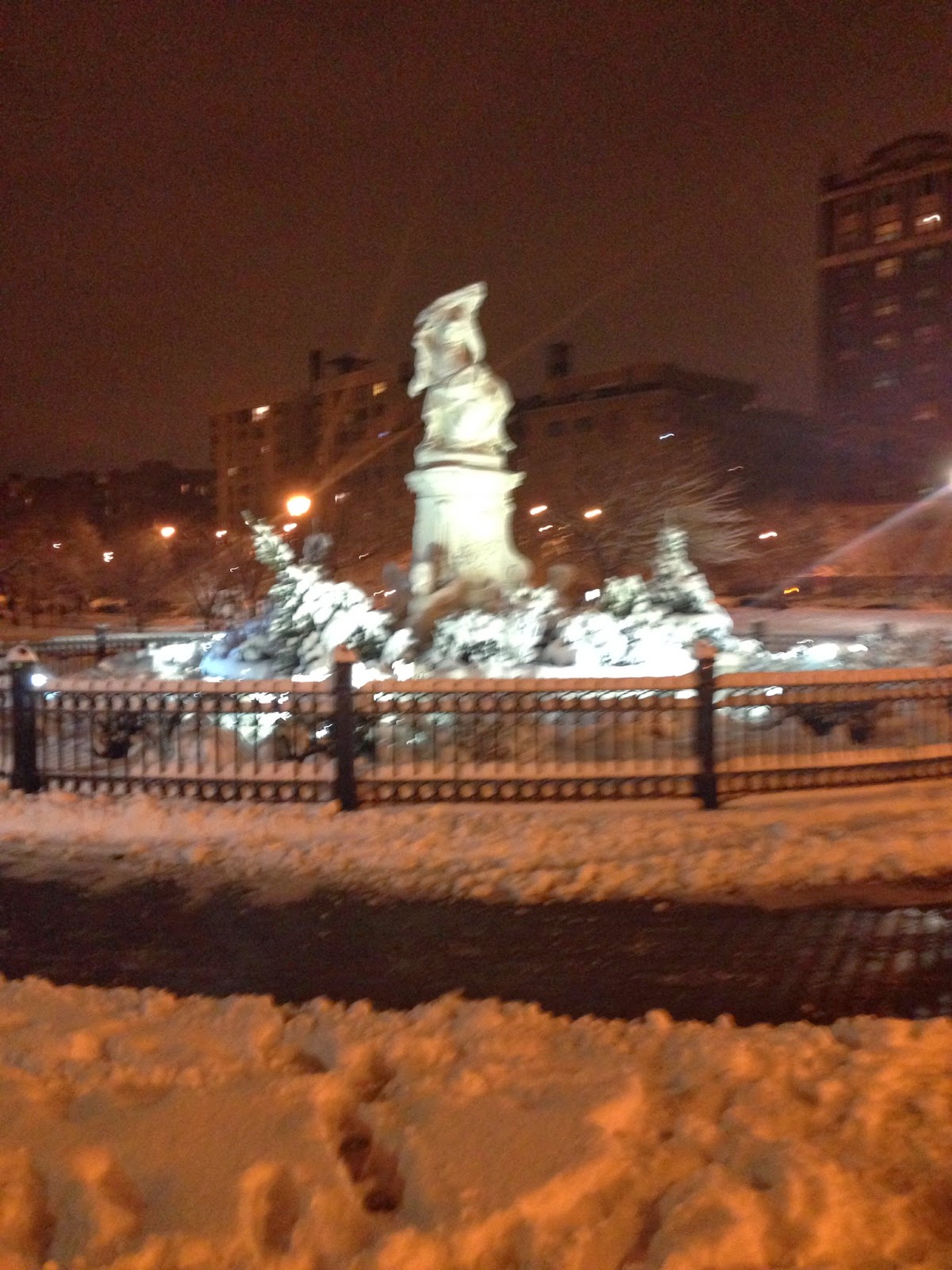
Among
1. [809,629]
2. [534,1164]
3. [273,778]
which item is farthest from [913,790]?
[809,629]

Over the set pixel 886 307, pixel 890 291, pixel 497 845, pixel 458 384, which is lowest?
pixel 497 845

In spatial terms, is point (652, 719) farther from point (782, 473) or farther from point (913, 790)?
point (782, 473)

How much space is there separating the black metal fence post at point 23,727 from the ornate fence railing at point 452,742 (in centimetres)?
1

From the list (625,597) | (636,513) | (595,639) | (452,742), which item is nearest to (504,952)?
(452,742)

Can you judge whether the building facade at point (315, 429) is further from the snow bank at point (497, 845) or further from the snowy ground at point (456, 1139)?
the snowy ground at point (456, 1139)

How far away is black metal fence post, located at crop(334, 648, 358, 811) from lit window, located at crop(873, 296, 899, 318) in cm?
9584

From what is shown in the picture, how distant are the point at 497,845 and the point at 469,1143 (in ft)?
13.4

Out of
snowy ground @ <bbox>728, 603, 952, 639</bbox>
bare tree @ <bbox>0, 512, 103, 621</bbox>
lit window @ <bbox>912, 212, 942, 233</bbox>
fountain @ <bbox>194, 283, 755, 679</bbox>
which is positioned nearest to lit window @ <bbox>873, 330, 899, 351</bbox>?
lit window @ <bbox>912, 212, 942, 233</bbox>

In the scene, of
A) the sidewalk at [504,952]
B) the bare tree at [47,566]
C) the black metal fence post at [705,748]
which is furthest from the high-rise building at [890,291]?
the sidewalk at [504,952]

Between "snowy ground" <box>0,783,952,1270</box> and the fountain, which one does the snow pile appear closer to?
"snowy ground" <box>0,783,952,1270</box>

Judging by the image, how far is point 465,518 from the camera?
17719 millimetres

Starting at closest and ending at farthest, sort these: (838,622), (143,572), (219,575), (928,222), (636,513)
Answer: (838,622), (636,513), (219,575), (143,572), (928,222)

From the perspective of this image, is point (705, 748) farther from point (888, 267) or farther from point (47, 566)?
point (888, 267)

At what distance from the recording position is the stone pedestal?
57.6ft
